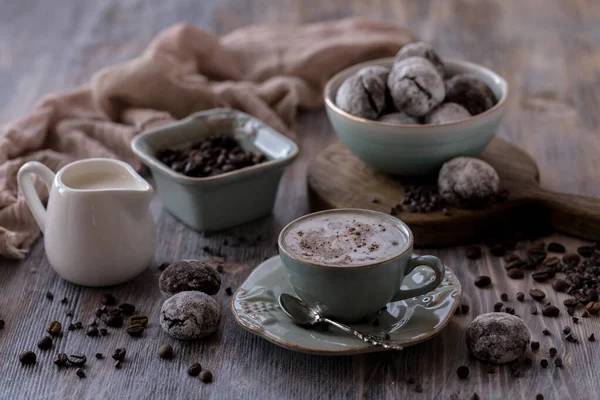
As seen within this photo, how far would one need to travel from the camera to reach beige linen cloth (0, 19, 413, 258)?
2520 mm

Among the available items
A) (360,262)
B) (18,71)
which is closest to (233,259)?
(360,262)

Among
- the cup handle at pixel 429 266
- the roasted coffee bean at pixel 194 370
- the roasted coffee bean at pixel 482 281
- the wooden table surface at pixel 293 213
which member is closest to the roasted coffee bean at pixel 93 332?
the wooden table surface at pixel 293 213

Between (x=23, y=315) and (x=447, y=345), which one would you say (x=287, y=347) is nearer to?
(x=447, y=345)

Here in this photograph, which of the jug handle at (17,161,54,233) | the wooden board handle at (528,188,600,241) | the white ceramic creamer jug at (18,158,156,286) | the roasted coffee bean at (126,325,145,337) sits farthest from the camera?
the wooden board handle at (528,188,600,241)

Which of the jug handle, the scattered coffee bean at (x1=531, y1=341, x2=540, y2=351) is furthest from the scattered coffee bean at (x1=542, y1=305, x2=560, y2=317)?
the jug handle

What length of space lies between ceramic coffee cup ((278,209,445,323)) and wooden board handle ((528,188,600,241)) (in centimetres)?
66

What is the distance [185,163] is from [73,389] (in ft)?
2.82

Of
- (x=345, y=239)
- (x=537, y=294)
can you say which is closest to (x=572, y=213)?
(x=537, y=294)

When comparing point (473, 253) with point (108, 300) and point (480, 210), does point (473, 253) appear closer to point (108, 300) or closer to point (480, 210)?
point (480, 210)

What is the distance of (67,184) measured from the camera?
77.3 inches

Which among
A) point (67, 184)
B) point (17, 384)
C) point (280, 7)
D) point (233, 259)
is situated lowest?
point (280, 7)

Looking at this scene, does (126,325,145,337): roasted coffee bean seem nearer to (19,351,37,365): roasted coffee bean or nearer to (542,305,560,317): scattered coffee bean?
(19,351,37,365): roasted coffee bean

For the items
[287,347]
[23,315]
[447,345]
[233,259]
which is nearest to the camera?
[287,347]

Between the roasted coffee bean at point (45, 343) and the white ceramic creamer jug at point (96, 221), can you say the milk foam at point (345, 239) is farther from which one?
the roasted coffee bean at point (45, 343)
